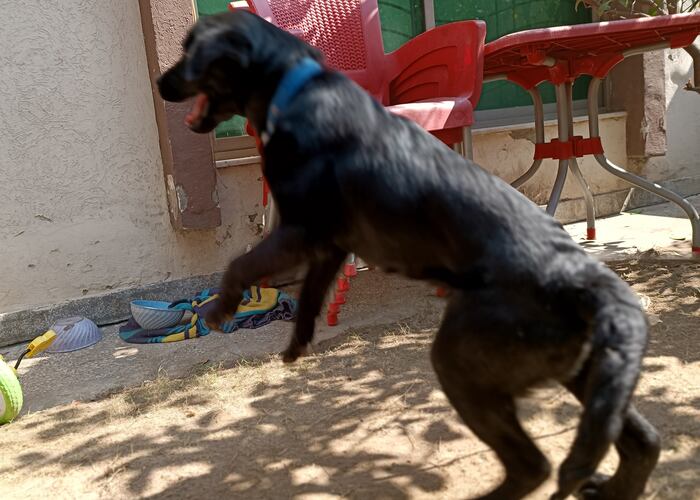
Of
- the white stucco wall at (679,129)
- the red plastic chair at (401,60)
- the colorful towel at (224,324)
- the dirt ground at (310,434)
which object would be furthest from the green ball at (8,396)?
the white stucco wall at (679,129)

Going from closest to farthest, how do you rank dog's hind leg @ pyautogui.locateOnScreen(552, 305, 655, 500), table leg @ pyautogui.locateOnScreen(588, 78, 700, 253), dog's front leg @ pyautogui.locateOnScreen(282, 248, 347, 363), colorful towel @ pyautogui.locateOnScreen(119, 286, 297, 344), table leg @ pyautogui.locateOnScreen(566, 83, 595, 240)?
dog's hind leg @ pyautogui.locateOnScreen(552, 305, 655, 500) < dog's front leg @ pyautogui.locateOnScreen(282, 248, 347, 363) < colorful towel @ pyautogui.locateOnScreen(119, 286, 297, 344) < table leg @ pyautogui.locateOnScreen(588, 78, 700, 253) < table leg @ pyautogui.locateOnScreen(566, 83, 595, 240)

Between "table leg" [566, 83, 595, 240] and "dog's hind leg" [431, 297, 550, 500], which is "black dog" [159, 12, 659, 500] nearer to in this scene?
"dog's hind leg" [431, 297, 550, 500]

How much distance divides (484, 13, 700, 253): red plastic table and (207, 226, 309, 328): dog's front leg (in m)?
2.31

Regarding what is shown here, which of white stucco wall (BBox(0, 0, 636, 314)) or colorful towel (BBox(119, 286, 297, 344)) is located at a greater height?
white stucco wall (BBox(0, 0, 636, 314))

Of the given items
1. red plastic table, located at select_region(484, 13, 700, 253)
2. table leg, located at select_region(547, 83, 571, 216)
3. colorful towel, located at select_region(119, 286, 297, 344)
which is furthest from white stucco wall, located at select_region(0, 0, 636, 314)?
table leg, located at select_region(547, 83, 571, 216)

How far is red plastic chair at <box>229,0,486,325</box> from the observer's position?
365 centimetres

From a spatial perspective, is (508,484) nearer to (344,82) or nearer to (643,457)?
(643,457)

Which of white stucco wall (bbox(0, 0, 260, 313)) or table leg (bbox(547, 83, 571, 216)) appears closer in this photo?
white stucco wall (bbox(0, 0, 260, 313))

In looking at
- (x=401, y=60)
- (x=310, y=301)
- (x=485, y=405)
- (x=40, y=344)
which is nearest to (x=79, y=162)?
(x=40, y=344)

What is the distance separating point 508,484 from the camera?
174 centimetres

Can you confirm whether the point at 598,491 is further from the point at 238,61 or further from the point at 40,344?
the point at 40,344

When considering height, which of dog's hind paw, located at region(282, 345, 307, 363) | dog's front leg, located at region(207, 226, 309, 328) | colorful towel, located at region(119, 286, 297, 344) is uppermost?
dog's front leg, located at region(207, 226, 309, 328)

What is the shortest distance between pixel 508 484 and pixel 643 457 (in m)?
0.37

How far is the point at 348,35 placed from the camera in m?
4.21
